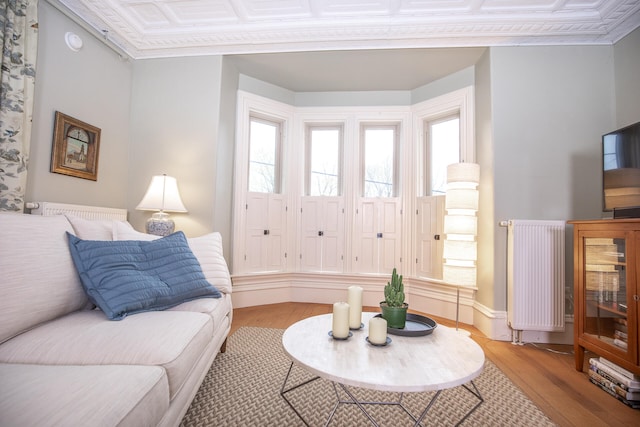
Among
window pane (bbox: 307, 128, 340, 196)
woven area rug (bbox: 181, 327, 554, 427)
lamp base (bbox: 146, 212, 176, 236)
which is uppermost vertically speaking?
window pane (bbox: 307, 128, 340, 196)

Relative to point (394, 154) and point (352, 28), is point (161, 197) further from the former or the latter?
point (394, 154)

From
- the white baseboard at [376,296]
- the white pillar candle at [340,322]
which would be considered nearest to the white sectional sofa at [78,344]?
the white pillar candle at [340,322]

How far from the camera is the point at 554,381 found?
1812 millimetres

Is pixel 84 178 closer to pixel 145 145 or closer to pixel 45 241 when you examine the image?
pixel 145 145

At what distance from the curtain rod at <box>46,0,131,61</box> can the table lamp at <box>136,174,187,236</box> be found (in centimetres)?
141

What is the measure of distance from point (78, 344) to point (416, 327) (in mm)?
1365

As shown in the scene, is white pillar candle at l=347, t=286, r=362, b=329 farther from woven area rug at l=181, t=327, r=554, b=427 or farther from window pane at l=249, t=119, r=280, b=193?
window pane at l=249, t=119, r=280, b=193

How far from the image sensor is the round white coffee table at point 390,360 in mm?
934

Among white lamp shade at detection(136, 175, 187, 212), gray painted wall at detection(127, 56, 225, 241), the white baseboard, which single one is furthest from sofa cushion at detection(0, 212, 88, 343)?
the white baseboard

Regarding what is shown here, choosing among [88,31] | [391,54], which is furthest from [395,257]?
[88,31]

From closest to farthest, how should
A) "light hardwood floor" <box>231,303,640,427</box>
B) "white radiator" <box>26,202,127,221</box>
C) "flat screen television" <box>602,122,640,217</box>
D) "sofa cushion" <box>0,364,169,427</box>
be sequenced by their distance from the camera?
1. "sofa cushion" <box>0,364,169,427</box>
2. "light hardwood floor" <box>231,303,640,427</box>
3. "flat screen television" <box>602,122,640,217</box>
4. "white radiator" <box>26,202,127,221</box>

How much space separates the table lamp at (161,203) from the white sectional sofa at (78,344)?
3.12 ft

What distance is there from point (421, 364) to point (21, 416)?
1089 mm

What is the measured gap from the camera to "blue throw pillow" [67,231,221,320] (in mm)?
1310
